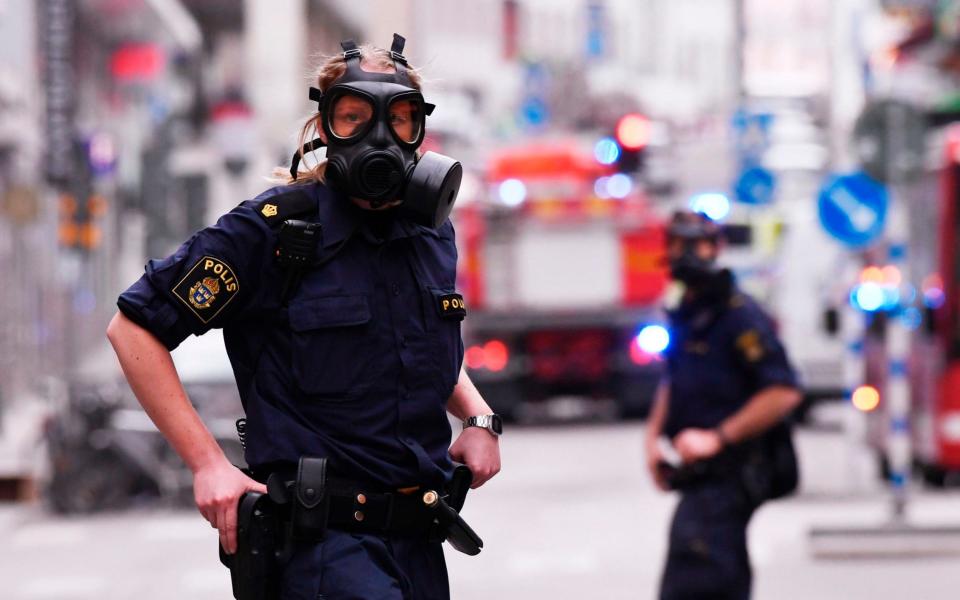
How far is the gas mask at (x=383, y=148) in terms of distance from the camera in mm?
4312

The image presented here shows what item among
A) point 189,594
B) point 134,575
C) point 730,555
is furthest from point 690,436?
point 134,575

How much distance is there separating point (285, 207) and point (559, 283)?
20.9m

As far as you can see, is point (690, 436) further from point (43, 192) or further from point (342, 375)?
point (43, 192)

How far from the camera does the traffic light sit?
20688 mm

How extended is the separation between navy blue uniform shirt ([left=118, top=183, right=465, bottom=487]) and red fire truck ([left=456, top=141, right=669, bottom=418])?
1972 centimetres

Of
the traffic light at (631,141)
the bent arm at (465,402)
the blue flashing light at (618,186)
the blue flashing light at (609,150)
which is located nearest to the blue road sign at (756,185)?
the blue flashing light at (618,186)

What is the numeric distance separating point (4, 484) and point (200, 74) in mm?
32305

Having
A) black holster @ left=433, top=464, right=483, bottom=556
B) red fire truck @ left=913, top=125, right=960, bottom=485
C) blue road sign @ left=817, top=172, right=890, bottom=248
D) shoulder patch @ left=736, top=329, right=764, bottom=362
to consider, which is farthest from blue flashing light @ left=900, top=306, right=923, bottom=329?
black holster @ left=433, top=464, right=483, bottom=556

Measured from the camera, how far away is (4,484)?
55.6 ft

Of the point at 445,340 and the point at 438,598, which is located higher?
the point at 445,340

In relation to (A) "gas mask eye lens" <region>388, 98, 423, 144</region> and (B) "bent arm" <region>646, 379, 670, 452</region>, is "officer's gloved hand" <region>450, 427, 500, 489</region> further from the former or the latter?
(B) "bent arm" <region>646, 379, 670, 452</region>

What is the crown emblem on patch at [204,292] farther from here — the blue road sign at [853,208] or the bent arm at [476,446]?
the blue road sign at [853,208]

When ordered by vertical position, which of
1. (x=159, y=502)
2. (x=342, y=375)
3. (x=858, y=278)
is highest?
(x=342, y=375)

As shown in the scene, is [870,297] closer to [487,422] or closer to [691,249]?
[691,249]
